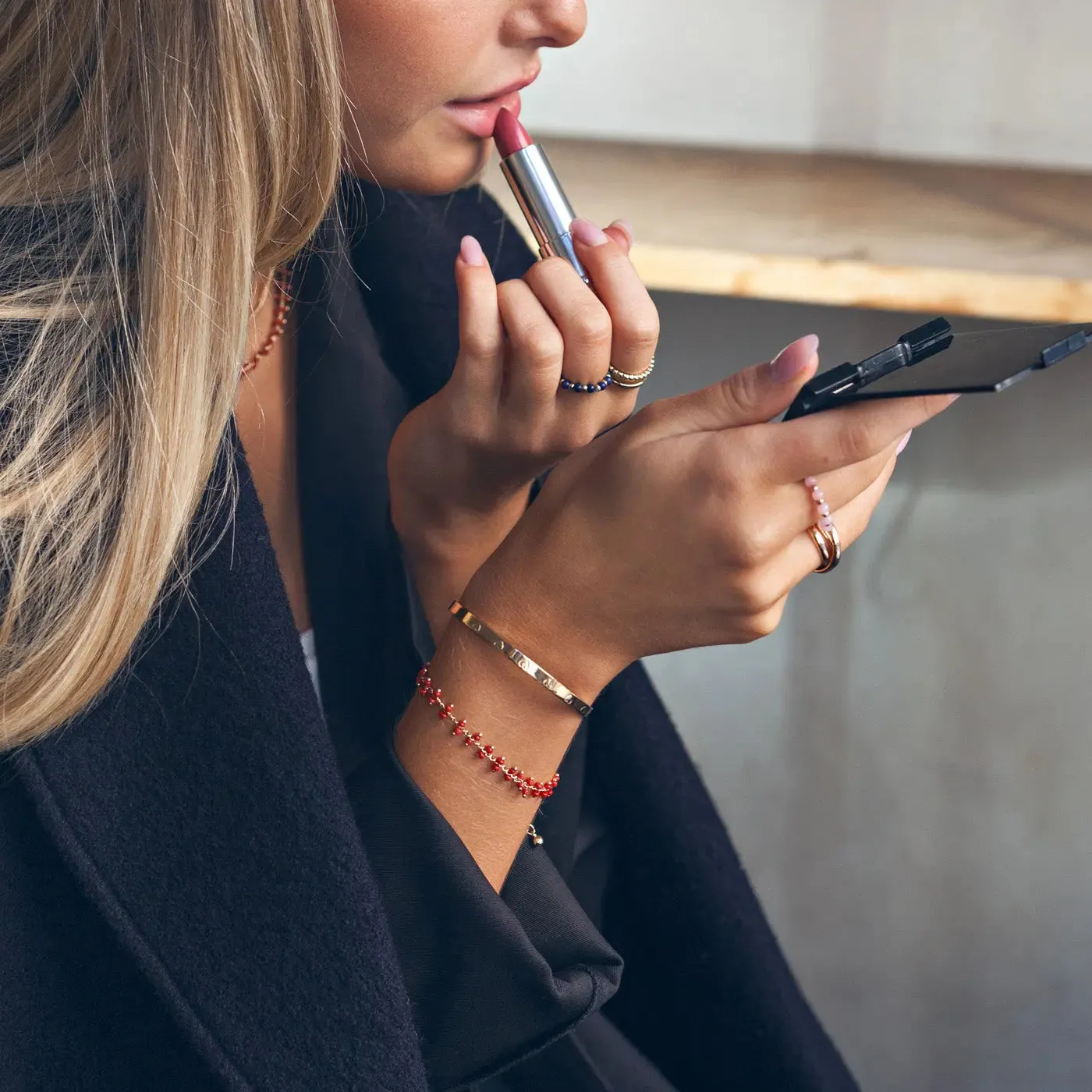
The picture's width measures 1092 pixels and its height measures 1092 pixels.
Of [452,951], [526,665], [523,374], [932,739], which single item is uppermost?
[523,374]

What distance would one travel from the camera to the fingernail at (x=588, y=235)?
51 cm

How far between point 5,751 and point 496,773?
Answer: 0.67ft

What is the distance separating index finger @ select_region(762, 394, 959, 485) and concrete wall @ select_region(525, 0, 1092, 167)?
0.42 metres

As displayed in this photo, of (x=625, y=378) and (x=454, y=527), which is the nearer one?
(x=625, y=378)

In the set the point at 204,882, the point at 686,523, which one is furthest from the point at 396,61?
the point at 204,882

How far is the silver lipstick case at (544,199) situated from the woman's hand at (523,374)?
20mm

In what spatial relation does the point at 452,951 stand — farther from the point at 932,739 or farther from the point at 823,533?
the point at 932,739

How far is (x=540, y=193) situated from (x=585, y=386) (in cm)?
10

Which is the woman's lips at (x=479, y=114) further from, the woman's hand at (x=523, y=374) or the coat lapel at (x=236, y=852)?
the coat lapel at (x=236, y=852)

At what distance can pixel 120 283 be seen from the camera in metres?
0.49

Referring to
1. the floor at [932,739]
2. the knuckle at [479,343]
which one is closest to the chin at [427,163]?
the knuckle at [479,343]

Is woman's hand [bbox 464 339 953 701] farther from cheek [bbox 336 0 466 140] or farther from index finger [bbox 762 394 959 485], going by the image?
cheek [bbox 336 0 466 140]

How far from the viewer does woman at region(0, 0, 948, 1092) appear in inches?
17.4

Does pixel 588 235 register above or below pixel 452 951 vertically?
above
